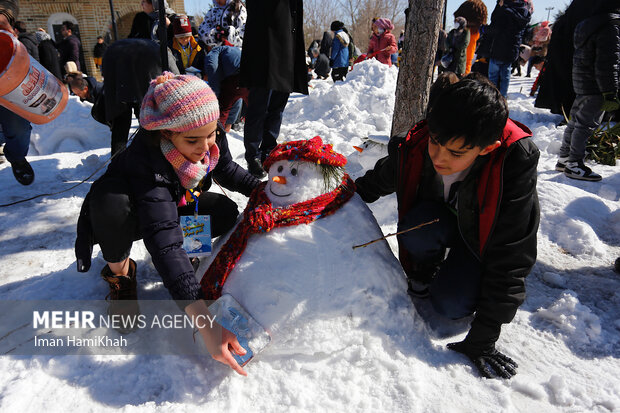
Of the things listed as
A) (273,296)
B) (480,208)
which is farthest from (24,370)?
(480,208)

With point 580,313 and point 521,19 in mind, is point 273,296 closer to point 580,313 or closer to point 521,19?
point 580,313

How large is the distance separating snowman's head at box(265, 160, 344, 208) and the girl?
0.99 ft

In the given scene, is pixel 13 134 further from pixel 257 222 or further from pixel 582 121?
pixel 582 121

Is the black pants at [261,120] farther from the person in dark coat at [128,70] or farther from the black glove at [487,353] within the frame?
the black glove at [487,353]

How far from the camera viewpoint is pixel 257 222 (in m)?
1.51

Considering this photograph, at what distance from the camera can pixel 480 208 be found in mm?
1440

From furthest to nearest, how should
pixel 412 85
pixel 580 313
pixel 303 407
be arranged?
pixel 412 85 < pixel 580 313 < pixel 303 407

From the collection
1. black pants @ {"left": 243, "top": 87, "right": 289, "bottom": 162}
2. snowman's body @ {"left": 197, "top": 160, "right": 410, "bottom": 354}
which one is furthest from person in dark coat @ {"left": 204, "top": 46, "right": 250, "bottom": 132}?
snowman's body @ {"left": 197, "top": 160, "right": 410, "bottom": 354}

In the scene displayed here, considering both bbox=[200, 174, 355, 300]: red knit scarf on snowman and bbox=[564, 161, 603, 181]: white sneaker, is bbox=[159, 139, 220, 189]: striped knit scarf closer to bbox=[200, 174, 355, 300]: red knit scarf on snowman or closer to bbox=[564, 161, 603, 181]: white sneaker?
bbox=[200, 174, 355, 300]: red knit scarf on snowman

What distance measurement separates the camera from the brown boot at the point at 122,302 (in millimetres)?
1642

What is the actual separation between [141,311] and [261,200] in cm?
74

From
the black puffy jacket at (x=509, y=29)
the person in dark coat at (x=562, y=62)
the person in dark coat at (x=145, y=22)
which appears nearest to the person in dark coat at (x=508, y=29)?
the black puffy jacket at (x=509, y=29)

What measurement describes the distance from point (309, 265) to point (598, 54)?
10.4 feet

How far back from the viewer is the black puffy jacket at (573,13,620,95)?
9.97 feet
